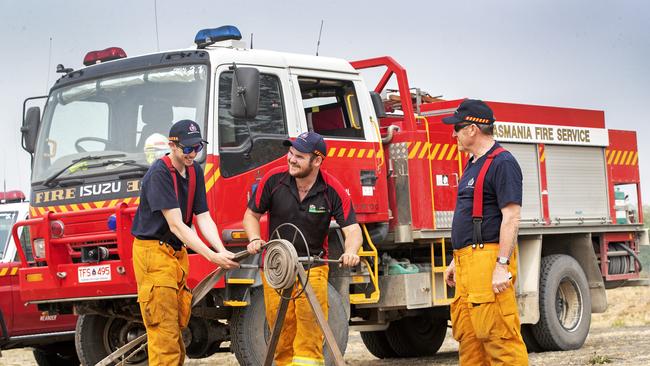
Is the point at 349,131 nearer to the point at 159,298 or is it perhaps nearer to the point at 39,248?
the point at 39,248

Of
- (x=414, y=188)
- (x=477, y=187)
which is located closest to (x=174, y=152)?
(x=477, y=187)

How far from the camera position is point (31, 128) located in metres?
11.1

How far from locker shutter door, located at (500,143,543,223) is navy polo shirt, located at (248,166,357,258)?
539 centimetres

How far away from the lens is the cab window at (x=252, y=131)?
33.6 ft

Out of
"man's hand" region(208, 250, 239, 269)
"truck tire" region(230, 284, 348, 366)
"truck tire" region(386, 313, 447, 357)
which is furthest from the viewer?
"truck tire" region(386, 313, 447, 357)

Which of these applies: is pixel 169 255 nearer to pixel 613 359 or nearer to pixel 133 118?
pixel 133 118

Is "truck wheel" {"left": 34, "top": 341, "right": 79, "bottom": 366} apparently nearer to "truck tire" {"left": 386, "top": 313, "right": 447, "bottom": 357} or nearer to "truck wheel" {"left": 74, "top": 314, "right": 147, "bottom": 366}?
"truck wheel" {"left": 74, "top": 314, "right": 147, "bottom": 366}

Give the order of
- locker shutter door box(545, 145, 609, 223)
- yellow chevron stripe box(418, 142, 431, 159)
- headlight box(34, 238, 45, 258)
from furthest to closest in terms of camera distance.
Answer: locker shutter door box(545, 145, 609, 223) < yellow chevron stripe box(418, 142, 431, 159) < headlight box(34, 238, 45, 258)

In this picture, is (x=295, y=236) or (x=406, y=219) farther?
(x=406, y=219)

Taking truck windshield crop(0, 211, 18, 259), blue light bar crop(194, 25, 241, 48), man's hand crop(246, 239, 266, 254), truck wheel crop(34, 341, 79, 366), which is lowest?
truck wheel crop(34, 341, 79, 366)

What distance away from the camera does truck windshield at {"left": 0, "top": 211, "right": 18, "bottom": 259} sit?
13.2 metres

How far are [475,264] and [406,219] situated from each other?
14.5ft

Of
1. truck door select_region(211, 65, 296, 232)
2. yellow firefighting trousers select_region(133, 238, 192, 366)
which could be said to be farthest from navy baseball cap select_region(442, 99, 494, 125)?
truck door select_region(211, 65, 296, 232)

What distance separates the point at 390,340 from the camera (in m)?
14.9
